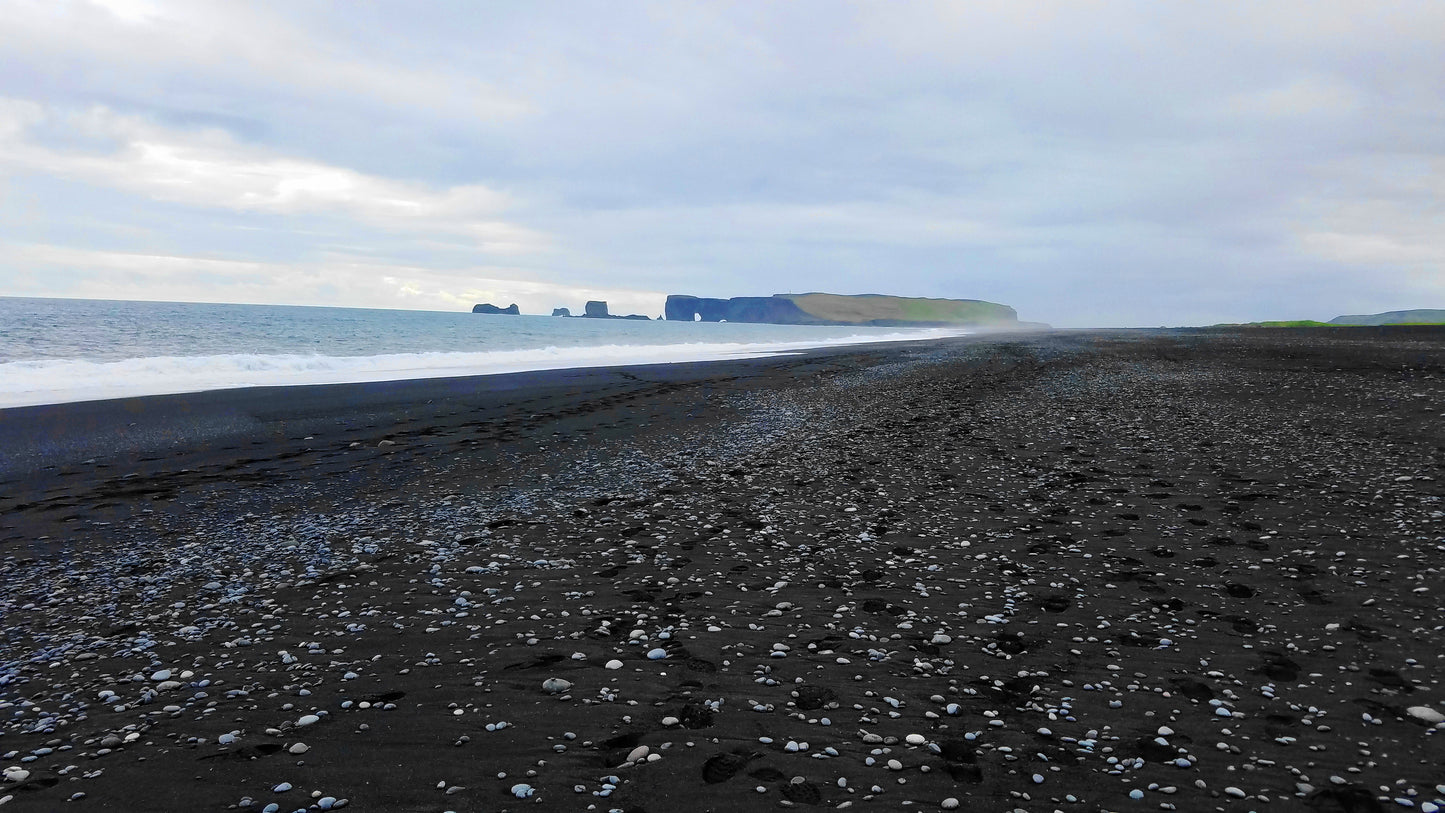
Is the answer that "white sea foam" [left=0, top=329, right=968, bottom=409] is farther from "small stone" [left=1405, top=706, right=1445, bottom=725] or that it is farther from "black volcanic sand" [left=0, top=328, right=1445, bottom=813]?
"small stone" [left=1405, top=706, right=1445, bottom=725]

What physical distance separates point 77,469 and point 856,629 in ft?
44.9

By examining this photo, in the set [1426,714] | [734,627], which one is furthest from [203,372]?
[1426,714]

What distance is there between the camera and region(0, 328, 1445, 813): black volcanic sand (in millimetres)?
4027

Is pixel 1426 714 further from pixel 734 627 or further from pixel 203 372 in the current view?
pixel 203 372

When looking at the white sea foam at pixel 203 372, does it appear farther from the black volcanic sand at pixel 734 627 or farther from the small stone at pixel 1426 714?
the small stone at pixel 1426 714

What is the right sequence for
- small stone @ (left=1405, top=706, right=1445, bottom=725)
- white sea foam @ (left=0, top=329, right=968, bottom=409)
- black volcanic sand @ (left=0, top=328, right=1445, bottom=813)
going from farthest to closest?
white sea foam @ (left=0, top=329, right=968, bottom=409)
small stone @ (left=1405, top=706, right=1445, bottom=725)
black volcanic sand @ (left=0, top=328, right=1445, bottom=813)

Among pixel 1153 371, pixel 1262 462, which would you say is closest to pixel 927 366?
pixel 1153 371

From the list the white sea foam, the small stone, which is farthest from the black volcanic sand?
the white sea foam

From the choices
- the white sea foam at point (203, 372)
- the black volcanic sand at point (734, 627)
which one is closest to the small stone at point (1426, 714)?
the black volcanic sand at point (734, 627)

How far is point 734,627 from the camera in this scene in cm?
604

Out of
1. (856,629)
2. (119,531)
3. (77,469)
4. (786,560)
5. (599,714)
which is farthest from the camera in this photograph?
(77,469)

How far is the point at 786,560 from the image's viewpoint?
7.69 m

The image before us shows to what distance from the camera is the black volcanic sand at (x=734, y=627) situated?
403 cm

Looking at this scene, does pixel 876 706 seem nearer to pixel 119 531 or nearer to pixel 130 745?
pixel 130 745
